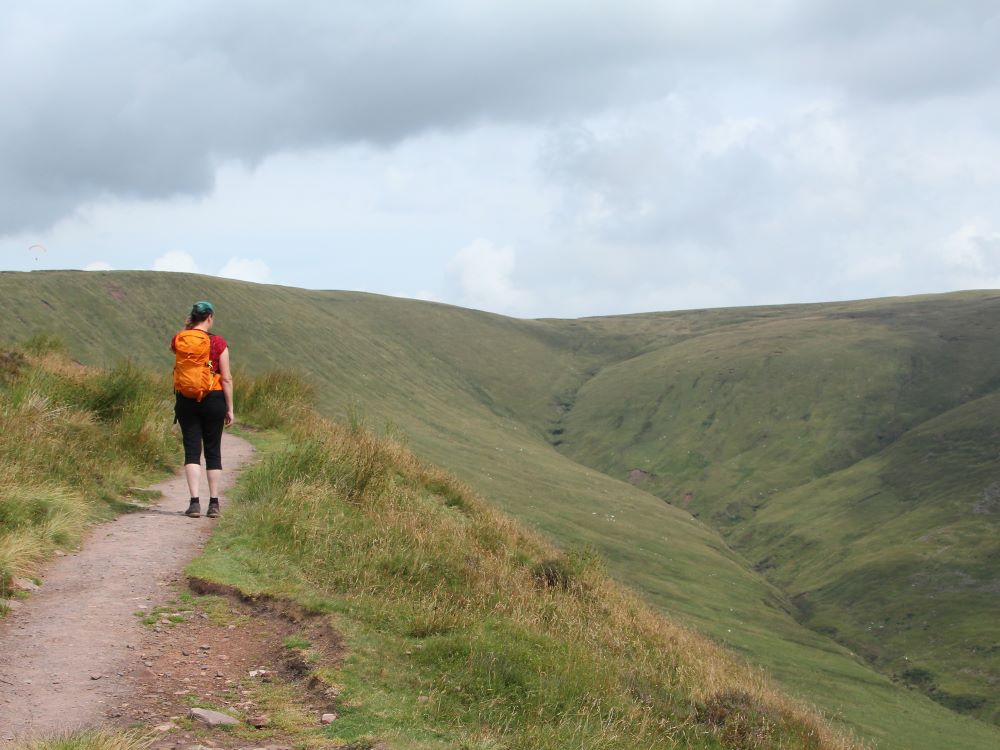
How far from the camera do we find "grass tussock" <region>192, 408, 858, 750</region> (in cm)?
745

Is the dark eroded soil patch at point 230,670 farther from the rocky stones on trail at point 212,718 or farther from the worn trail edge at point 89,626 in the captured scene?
the worn trail edge at point 89,626

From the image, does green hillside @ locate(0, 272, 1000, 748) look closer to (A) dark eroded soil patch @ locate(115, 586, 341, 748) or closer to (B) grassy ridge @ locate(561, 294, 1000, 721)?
(B) grassy ridge @ locate(561, 294, 1000, 721)

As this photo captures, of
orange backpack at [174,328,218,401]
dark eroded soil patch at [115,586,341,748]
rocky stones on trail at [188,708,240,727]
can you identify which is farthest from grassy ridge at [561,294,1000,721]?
rocky stones on trail at [188,708,240,727]

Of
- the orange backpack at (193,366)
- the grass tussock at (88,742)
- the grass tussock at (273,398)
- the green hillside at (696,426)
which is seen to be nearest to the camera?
the grass tussock at (88,742)

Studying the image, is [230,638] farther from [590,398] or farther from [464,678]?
[590,398]

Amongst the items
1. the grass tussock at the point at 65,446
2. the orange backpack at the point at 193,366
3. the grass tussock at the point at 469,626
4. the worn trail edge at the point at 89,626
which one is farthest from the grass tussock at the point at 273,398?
the worn trail edge at the point at 89,626

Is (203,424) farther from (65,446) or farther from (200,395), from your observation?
(65,446)

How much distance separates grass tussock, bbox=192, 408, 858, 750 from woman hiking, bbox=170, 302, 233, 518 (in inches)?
28.5

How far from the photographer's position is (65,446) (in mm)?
12188

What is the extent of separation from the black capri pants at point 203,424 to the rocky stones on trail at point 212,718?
572 cm

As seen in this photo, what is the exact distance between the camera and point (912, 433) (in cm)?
14100

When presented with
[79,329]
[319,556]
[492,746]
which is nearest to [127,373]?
[319,556]

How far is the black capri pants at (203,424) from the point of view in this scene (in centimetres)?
1180

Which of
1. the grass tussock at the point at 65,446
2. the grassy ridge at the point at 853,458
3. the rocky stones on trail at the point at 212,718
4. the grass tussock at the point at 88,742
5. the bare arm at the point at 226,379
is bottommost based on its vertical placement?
the grassy ridge at the point at 853,458
